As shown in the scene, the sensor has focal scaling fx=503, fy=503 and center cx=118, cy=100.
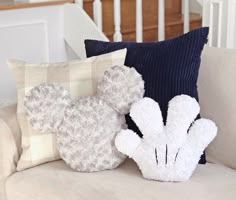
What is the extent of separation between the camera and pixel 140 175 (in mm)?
1691

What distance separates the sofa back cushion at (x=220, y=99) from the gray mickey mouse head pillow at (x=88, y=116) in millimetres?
287

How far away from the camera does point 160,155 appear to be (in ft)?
5.37

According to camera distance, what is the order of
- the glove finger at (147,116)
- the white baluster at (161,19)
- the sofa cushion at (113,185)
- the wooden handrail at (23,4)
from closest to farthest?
the sofa cushion at (113,185)
the glove finger at (147,116)
the wooden handrail at (23,4)
the white baluster at (161,19)

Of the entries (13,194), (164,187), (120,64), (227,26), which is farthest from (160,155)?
(227,26)

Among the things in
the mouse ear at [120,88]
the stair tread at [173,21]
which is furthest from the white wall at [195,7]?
the mouse ear at [120,88]

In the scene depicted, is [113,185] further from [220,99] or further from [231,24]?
[231,24]

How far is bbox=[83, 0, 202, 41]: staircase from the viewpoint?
3133 mm

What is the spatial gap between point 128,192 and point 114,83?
1.29ft

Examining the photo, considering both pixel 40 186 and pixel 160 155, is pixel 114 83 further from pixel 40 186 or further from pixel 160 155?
pixel 40 186

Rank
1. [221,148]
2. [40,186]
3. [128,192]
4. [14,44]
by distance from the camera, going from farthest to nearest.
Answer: [14,44] → [221,148] → [40,186] → [128,192]

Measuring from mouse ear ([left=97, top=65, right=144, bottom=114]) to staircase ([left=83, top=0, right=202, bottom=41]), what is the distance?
138 centimetres

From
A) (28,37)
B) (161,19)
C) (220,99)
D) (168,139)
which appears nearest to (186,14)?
(161,19)

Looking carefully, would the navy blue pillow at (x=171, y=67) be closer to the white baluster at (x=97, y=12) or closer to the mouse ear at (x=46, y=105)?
the mouse ear at (x=46, y=105)

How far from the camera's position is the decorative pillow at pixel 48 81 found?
1.80 metres
